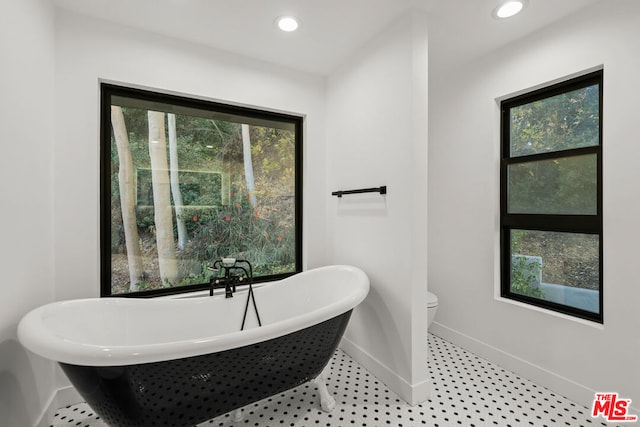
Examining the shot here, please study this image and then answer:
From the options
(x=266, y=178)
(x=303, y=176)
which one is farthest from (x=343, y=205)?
(x=266, y=178)

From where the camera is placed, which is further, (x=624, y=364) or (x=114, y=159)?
(x=114, y=159)

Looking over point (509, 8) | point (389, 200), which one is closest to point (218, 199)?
point (389, 200)

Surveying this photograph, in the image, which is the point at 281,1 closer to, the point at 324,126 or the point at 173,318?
the point at 324,126

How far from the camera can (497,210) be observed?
220cm

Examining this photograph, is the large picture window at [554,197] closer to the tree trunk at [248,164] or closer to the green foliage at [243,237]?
the green foliage at [243,237]

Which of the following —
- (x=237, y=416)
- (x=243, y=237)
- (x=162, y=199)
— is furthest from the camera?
(x=243, y=237)

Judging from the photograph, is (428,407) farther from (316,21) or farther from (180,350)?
(316,21)

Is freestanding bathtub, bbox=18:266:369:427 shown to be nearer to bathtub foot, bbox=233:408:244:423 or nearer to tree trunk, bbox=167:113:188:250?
bathtub foot, bbox=233:408:244:423

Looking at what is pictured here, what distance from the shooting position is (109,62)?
1.81 m

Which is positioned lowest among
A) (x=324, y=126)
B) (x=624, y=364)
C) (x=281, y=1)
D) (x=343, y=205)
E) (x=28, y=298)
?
(x=624, y=364)

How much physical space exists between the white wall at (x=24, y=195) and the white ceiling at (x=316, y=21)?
18.3 inches

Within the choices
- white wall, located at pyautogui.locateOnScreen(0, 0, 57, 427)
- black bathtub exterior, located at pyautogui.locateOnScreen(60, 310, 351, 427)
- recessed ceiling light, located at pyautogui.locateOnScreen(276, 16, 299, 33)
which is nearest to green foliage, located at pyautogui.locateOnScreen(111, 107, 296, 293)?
white wall, located at pyautogui.locateOnScreen(0, 0, 57, 427)

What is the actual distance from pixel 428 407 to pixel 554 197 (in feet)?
5.26

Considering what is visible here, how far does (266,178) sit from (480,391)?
217cm
